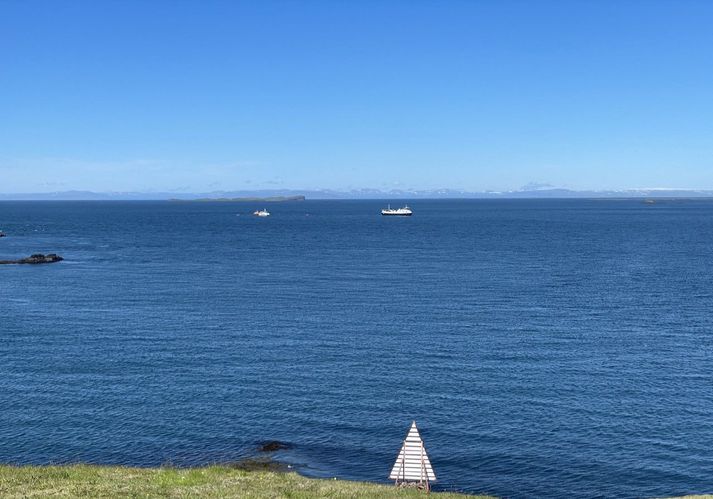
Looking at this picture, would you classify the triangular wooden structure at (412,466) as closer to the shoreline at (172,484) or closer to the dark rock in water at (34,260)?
the shoreline at (172,484)

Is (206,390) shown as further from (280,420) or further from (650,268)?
(650,268)

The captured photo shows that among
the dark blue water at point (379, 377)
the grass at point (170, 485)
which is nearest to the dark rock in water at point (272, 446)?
the dark blue water at point (379, 377)

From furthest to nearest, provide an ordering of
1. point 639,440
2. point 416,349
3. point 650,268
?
1. point 650,268
2. point 416,349
3. point 639,440

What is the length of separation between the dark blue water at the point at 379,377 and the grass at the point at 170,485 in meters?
6.47

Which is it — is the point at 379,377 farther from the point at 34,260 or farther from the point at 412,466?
the point at 34,260

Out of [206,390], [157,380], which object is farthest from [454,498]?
[157,380]

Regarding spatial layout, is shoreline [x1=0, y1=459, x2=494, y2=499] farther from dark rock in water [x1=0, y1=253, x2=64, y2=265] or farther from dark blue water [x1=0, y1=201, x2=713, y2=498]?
dark rock in water [x1=0, y1=253, x2=64, y2=265]

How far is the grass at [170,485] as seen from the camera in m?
36.0

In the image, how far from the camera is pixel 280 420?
5591 cm

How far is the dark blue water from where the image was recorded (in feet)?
162

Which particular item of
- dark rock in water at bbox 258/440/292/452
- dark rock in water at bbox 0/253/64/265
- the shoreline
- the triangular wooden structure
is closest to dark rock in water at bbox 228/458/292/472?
dark rock in water at bbox 258/440/292/452

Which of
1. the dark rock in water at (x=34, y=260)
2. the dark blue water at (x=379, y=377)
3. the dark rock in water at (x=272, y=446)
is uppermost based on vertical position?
the dark rock in water at (x=34, y=260)

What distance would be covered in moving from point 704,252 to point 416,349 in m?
120

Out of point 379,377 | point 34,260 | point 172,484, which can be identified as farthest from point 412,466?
point 34,260
